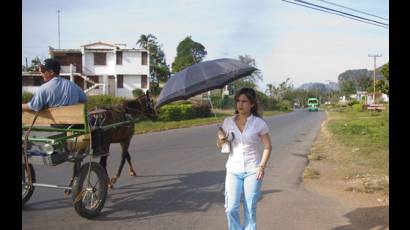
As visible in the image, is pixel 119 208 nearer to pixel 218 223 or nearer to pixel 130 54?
pixel 218 223

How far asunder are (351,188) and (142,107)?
14.2ft

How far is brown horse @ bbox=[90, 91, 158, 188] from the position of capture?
782 centimetres

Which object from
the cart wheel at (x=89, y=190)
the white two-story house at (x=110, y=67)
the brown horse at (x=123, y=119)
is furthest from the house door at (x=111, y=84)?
the cart wheel at (x=89, y=190)

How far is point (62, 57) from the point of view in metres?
52.9

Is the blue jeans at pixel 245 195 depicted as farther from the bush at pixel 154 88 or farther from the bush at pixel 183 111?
the bush at pixel 154 88

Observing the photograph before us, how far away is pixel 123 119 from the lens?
339 inches

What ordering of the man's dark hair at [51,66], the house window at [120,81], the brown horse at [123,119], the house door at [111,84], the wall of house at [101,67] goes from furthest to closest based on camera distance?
the house window at [120,81]
the wall of house at [101,67]
the house door at [111,84]
the brown horse at [123,119]
the man's dark hair at [51,66]

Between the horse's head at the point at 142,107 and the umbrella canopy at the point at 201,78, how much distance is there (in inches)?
130

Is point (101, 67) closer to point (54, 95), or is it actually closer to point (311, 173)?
point (311, 173)

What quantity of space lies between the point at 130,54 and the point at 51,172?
42.8 metres

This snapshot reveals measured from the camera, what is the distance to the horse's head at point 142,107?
9.27 m

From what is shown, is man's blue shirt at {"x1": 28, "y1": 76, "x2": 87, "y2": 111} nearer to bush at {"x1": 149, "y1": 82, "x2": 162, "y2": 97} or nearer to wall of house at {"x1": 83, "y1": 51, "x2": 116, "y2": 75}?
bush at {"x1": 149, "y1": 82, "x2": 162, "y2": 97}

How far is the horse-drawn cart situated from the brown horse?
679 mm
